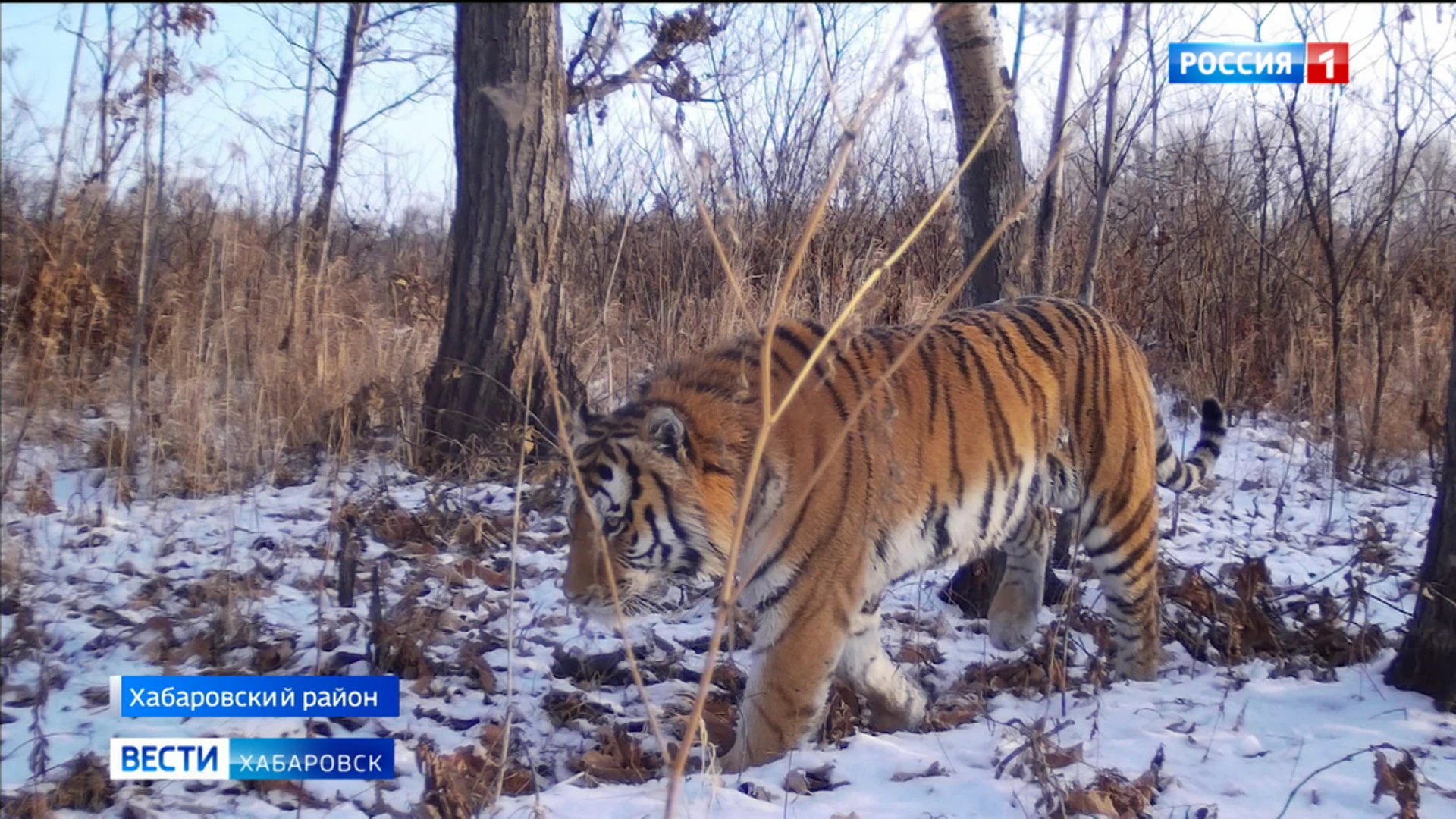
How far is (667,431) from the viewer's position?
2.87m

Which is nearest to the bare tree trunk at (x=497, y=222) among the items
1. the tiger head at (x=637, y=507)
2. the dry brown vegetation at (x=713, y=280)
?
the dry brown vegetation at (x=713, y=280)

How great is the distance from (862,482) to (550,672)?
124 centimetres

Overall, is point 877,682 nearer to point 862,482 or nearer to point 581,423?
point 862,482

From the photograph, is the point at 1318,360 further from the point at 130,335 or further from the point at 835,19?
the point at 130,335

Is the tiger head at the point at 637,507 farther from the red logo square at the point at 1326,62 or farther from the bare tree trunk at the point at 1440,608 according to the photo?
the red logo square at the point at 1326,62

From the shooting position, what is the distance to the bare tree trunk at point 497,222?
4.84 metres

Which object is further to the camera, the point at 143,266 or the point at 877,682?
the point at 143,266

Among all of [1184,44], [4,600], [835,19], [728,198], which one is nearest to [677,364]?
[728,198]

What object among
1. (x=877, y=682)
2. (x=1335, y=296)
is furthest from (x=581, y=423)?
(x=1335, y=296)

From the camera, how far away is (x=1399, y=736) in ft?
9.37

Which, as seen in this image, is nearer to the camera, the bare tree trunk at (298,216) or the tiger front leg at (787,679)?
the tiger front leg at (787,679)

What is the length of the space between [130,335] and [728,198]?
414 centimetres

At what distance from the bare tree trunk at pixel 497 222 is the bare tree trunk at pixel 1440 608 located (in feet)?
11.7

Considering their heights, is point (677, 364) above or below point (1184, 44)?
below
